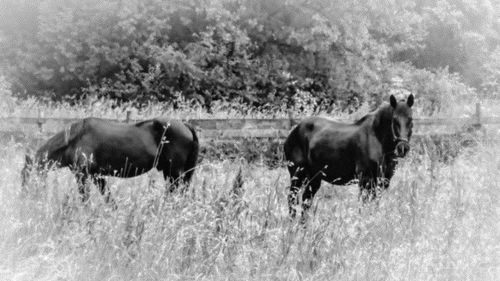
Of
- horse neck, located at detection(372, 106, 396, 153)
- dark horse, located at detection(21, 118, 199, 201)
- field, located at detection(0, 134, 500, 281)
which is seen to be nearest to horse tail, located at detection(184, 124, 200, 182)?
dark horse, located at detection(21, 118, 199, 201)

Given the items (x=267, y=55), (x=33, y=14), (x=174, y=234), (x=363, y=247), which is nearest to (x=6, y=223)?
(x=174, y=234)

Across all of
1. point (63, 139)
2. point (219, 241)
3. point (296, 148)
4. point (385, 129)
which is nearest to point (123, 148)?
point (63, 139)

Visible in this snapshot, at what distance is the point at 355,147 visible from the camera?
8.39 meters

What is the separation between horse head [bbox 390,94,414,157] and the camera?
789 centimetres

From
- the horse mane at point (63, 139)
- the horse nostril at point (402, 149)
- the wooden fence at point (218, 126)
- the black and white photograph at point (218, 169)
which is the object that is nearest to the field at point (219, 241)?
the black and white photograph at point (218, 169)

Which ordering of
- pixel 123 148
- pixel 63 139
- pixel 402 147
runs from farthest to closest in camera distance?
pixel 123 148
pixel 63 139
pixel 402 147

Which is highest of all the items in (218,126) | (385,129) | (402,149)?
(385,129)

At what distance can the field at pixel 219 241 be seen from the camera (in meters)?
4.89

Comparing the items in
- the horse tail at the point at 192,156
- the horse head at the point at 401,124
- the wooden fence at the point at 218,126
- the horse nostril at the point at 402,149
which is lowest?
the wooden fence at the point at 218,126

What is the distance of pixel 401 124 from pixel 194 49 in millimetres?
12235

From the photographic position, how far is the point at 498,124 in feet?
56.4

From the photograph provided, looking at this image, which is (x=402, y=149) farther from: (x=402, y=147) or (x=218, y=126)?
(x=218, y=126)

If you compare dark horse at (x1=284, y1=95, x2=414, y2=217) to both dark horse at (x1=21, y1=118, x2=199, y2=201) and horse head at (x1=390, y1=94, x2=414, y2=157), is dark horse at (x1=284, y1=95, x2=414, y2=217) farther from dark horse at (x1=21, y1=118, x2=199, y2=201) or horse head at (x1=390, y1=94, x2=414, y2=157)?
dark horse at (x1=21, y1=118, x2=199, y2=201)

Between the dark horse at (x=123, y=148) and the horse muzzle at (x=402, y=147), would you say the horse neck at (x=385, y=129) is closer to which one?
the horse muzzle at (x=402, y=147)
